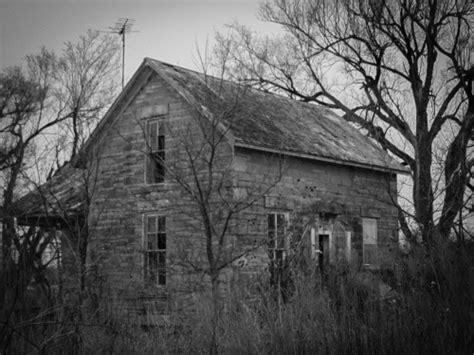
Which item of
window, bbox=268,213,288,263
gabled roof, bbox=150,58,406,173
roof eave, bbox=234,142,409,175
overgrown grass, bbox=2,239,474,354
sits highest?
gabled roof, bbox=150,58,406,173

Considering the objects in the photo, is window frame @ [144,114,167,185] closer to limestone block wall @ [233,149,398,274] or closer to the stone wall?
the stone wall

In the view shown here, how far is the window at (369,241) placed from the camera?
698 inches

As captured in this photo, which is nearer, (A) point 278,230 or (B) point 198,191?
(B) point 198,191

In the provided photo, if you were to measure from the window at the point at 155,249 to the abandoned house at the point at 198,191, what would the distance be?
27 millimetres

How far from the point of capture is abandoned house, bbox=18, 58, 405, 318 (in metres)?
14.0

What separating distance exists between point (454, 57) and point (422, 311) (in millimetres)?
17024

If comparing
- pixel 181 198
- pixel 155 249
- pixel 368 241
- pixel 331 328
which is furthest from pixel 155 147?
pixel 331 328

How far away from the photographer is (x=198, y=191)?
1330 cm

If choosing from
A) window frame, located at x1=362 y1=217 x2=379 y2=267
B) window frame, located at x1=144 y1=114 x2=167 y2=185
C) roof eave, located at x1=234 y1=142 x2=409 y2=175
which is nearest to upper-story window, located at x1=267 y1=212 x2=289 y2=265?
roof eave, located at x1=234 y1=142 x2=409 y2=175

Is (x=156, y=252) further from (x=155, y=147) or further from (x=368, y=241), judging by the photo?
(x=368, y=241)

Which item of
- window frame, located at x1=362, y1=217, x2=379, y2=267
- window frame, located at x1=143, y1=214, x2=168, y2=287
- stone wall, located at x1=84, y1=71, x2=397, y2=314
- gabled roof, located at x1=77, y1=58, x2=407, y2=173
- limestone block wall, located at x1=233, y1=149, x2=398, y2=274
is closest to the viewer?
stone wall, located at x1=84, y1=71, x2=397, y2=314

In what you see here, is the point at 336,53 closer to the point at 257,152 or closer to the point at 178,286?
the point at 257,152

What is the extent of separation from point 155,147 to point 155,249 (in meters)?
2.45

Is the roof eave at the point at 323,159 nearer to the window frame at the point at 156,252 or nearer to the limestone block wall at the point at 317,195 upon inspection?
the limestone block wall at the point at 317,195
